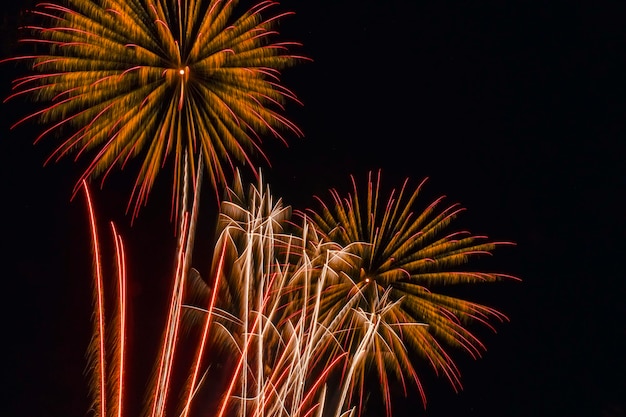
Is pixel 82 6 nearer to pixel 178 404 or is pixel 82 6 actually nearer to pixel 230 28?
pixel 230 28

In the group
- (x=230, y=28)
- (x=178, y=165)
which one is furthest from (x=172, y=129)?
(x=230, y=28)

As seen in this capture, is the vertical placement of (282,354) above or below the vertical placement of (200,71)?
below

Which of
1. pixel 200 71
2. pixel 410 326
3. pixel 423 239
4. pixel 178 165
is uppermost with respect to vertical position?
pixel 200 71

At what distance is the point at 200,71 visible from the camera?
1064 cm

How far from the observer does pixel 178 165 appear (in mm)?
10719

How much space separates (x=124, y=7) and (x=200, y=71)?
45.1 inches

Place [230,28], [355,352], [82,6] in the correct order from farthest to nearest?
[355,352] → [230,28] → [82,6]

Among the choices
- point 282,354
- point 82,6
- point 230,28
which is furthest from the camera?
point 282,354

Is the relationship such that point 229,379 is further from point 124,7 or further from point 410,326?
point 124,7

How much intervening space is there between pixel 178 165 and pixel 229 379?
280 centimetres

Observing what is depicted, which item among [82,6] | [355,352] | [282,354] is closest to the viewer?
[82,6]

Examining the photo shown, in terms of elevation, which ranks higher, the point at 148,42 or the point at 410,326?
the point at 148,42

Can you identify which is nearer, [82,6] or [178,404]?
[82,6]

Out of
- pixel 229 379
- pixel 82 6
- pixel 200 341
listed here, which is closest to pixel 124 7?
pixel 82 6
